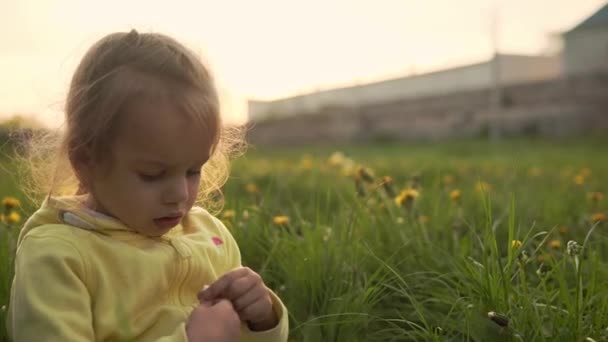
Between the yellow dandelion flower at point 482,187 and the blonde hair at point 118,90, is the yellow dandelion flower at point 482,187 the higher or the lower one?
the lower one

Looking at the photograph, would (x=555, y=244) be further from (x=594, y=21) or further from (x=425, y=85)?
(x=425, y=85)

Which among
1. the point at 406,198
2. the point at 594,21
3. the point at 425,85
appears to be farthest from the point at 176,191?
the point at 425,85

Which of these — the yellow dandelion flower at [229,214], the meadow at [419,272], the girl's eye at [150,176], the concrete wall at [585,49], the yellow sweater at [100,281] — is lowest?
the concrete wall at [585,49]

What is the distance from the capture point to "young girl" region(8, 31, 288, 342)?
105cm

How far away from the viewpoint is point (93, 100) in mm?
1123

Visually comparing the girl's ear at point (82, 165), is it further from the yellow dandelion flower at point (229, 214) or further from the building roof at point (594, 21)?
the building roof at point (594, 21)

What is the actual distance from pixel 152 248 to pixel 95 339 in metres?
0.19

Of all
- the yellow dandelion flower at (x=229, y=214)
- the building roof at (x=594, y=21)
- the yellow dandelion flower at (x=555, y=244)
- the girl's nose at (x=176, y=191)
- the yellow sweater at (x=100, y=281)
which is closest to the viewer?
the yellow sweater at (x=100, y=281)

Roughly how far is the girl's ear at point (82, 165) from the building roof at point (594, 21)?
1487 cm

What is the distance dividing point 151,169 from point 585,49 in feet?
53.6

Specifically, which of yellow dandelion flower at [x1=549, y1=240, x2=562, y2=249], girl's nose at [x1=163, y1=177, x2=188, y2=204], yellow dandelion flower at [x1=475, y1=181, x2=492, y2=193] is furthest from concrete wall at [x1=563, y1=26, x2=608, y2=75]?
girl's nose at [x1=163, y1=177, x2=188, y2=204]

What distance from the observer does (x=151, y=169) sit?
1099mm

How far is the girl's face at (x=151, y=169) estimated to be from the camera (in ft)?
3.57

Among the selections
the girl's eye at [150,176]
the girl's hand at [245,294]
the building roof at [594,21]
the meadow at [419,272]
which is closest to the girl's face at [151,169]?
the girl's eye at [150,176]
